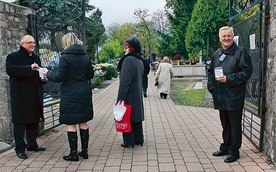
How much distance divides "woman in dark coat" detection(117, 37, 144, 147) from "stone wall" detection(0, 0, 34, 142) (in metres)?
1.89

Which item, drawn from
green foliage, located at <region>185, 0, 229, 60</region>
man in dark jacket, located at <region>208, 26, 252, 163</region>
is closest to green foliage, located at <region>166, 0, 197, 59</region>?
green foliage, located at <region>185, 0, 229, 60</region>

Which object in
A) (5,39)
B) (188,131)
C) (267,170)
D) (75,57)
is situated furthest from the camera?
(188,131)

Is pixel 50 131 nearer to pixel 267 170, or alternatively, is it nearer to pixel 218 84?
pixel 218 84

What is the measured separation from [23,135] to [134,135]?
173cm

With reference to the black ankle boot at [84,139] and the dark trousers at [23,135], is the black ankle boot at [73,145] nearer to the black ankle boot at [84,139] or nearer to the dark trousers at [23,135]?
the black ankle boot at [84,139]

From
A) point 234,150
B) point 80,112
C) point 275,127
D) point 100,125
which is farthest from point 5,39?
point 275,127

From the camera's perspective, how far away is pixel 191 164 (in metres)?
3.96

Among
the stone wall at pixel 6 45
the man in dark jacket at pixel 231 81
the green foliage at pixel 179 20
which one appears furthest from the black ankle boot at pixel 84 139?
the green foliage at pixel 179 20

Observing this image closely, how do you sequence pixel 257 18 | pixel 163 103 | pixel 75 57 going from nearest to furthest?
1. pixel 75 57
2. pixel 257 18
3. pixel 163 103

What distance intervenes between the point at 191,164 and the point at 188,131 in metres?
1.90

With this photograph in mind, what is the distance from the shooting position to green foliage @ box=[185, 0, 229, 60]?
1992cm

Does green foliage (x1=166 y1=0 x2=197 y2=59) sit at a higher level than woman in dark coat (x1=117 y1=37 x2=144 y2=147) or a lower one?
higher

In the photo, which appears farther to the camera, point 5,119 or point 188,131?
point 188,131

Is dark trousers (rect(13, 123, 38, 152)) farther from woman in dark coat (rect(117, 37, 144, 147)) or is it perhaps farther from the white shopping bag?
woman in dark coat (rect(117, 37, 144, 147))
